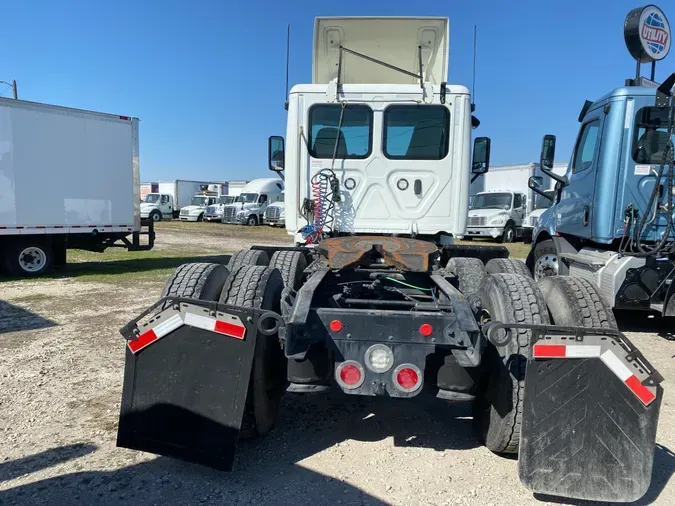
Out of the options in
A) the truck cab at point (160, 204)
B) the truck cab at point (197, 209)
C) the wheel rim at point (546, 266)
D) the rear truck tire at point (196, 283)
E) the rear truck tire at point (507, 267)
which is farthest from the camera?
the truck cab at point (197, 209)

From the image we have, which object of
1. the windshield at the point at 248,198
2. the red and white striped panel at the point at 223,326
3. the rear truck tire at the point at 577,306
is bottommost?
the red and white striped panel at the point at 223,326

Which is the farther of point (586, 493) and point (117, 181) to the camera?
point (117, 181)

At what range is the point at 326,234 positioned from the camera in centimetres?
564

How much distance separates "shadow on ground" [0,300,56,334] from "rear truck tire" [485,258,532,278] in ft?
17.9

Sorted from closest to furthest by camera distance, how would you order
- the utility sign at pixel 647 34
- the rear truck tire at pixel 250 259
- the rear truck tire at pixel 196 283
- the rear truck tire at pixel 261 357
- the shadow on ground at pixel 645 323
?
the rear truck tire at pixel 261 357
the rear truck tire at pixel 196 283
the rear truck tire at pixel 250 259
the utility sign at pixel 647 34
the shadow on ground at pixel 645 323

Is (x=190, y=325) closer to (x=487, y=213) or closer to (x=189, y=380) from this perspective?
(x=189, y=380)

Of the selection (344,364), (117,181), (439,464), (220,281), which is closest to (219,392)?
(344,364)

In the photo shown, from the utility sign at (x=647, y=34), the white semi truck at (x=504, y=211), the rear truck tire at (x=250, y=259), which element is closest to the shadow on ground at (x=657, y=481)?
the rear truck tire at (x=250, y=259)

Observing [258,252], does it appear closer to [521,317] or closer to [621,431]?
[521,317]

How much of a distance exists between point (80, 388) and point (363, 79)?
436cm

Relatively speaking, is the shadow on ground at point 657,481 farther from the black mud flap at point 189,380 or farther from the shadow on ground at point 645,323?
the shadow on ground at point 645,323

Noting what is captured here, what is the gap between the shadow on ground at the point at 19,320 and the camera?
6376 millimetres

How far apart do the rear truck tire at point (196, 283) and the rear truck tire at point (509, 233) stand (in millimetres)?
18519

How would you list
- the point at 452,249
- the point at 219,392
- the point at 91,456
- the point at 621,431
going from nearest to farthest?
the point at 621,431 < the point at 219,392 < the point at 91,456 < the point at 452,249
